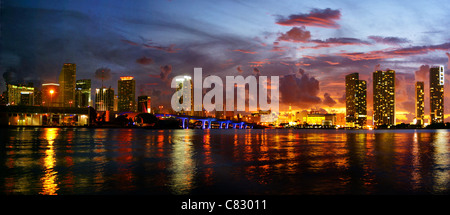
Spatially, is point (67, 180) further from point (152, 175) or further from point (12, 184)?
point (152, 175)

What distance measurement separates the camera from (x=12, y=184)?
44.6 feet
